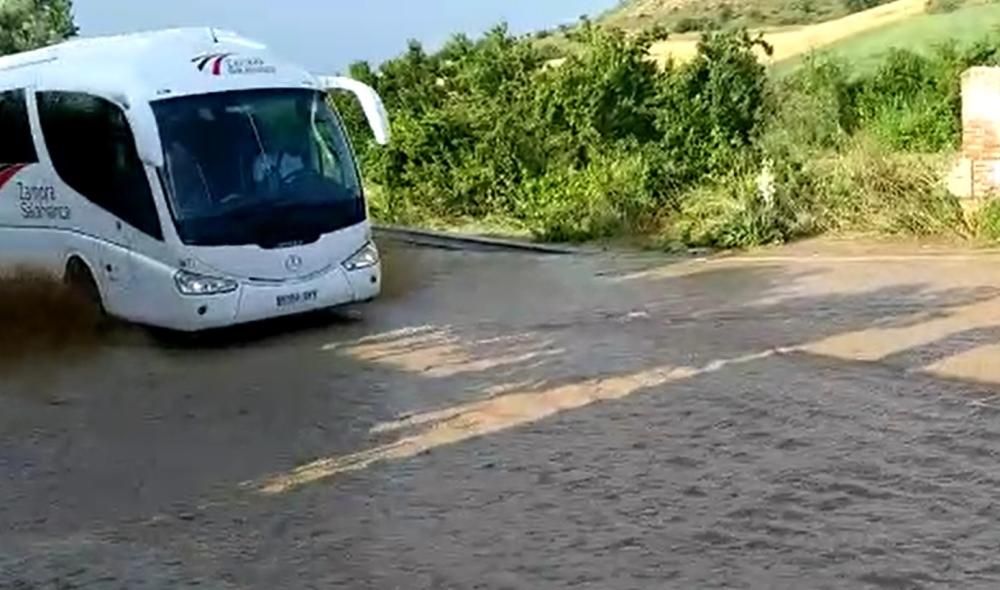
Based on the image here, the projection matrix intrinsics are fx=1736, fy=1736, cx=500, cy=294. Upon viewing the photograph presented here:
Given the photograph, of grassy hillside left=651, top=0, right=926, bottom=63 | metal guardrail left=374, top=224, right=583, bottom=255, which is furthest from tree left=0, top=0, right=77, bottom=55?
grassy hillside left=651, top=0, right=926, bottom=63

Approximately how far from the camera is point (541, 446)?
36.4ft

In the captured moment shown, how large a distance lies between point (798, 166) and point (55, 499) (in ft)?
44.3

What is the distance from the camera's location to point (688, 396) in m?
12.4

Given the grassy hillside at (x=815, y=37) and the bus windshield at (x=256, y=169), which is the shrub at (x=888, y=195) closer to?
the grassy hillside at (x=815, y=37)

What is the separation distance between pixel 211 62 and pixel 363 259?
2264 mm

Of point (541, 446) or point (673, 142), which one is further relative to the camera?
point (673, 142)

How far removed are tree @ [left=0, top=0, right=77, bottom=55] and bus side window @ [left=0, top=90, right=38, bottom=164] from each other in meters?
15.8

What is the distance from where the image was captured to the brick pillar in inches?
777

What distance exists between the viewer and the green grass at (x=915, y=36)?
25.9 meters

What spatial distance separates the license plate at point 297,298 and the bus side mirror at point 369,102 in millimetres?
1723

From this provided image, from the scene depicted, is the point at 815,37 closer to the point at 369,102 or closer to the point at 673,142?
the point at 673,142

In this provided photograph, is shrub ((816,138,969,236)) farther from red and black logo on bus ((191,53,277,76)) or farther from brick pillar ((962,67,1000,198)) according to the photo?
red and black logo on bus ((191,53,277,76))

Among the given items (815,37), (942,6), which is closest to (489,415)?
(815,37)

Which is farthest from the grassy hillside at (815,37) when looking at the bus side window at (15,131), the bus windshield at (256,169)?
the bus side window at (15,131)
